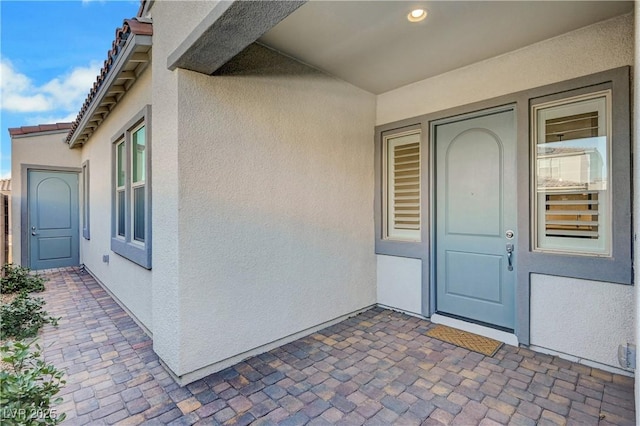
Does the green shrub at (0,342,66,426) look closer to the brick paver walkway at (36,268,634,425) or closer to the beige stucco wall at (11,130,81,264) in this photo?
the brick paver walkway at (36,268,634,425)

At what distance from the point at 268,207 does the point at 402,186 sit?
2.14m

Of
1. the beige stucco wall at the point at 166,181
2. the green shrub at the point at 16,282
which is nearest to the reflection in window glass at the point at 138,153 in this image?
the beige stucco wall at the point at 166,181

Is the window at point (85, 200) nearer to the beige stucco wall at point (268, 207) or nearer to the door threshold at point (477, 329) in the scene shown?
the beige stucco wall at point (268, 207)

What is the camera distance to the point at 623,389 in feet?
8.12

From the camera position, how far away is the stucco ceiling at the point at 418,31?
8.53 ft

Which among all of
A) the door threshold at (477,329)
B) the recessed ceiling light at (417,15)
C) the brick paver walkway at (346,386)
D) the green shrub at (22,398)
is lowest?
the brick paver walkway at (346,386)

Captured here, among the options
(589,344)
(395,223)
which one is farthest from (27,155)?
(589,344)

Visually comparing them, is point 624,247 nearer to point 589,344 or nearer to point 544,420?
point 589,344

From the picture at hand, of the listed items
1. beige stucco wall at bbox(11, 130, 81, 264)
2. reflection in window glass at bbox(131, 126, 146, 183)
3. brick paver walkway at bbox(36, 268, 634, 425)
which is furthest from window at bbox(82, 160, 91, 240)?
brick paver walkway at bbox(36, 268, 634, 425)

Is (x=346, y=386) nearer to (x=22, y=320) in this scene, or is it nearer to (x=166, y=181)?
(x=166, y=181)

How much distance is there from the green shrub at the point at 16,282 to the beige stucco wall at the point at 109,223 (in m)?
0.91

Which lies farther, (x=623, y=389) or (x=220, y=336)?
(x=220, y=336)

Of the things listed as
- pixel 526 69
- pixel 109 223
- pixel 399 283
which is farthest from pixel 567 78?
pixel 109 223

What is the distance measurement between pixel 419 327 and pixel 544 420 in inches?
67.2
